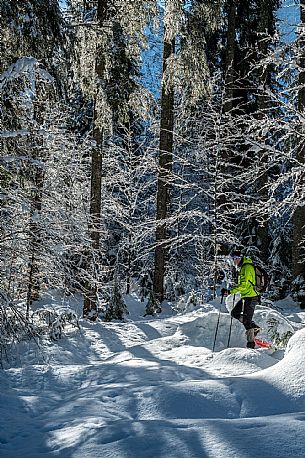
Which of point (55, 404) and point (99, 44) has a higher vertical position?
point (99, 44)

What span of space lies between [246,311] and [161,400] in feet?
12.2

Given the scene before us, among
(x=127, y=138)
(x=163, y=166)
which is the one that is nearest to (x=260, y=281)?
(x=163, y=166)

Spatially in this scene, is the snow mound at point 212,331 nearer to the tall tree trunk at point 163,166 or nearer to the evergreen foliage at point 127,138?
the evergreen foliage at point 127,138

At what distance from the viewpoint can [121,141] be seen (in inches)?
829

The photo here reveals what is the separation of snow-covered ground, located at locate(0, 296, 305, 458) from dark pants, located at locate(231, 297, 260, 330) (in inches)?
25.9

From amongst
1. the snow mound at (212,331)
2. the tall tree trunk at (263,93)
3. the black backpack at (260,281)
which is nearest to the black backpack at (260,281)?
the black backpack at (260,281)

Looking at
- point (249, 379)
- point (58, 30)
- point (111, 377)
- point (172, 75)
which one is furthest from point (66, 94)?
point (172, 75)

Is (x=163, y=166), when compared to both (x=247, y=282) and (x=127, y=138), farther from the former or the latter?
(x=127, y=138)

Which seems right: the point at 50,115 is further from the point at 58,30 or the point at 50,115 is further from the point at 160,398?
the point at 160,398

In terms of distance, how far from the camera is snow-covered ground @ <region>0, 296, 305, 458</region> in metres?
3.12

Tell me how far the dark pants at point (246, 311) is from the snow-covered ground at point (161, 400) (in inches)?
25.9

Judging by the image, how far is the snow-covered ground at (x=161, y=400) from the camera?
3.12 metres

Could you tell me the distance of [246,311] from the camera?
26.1 feet

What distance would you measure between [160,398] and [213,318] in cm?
448
